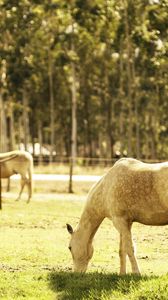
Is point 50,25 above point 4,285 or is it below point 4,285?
above

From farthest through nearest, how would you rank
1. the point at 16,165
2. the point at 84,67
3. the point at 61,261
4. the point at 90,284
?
the point at 84,67 → the point at 16,165 → the point at 61,261 → the point at 90,284

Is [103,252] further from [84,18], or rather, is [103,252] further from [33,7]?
[33,7]

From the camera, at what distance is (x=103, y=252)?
15.8m

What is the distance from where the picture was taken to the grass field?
10.9 metres

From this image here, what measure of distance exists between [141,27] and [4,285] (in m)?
34.1

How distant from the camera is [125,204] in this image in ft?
39.6

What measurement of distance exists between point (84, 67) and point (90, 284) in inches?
2167

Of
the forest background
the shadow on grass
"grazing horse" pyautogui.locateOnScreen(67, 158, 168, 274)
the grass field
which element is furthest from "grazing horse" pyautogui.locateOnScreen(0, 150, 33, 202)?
the shadow on grass

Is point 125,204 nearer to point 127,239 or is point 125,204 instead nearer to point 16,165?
point 127,239

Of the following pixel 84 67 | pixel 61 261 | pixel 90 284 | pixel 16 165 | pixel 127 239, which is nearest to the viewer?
pixel 90 284

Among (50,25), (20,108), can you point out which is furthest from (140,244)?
(20,108)

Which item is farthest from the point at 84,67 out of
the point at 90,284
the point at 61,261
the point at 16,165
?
the point at 90,284

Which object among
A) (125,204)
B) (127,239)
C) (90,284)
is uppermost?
(125,204)

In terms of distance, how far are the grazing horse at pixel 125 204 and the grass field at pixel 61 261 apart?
1.47 feet
